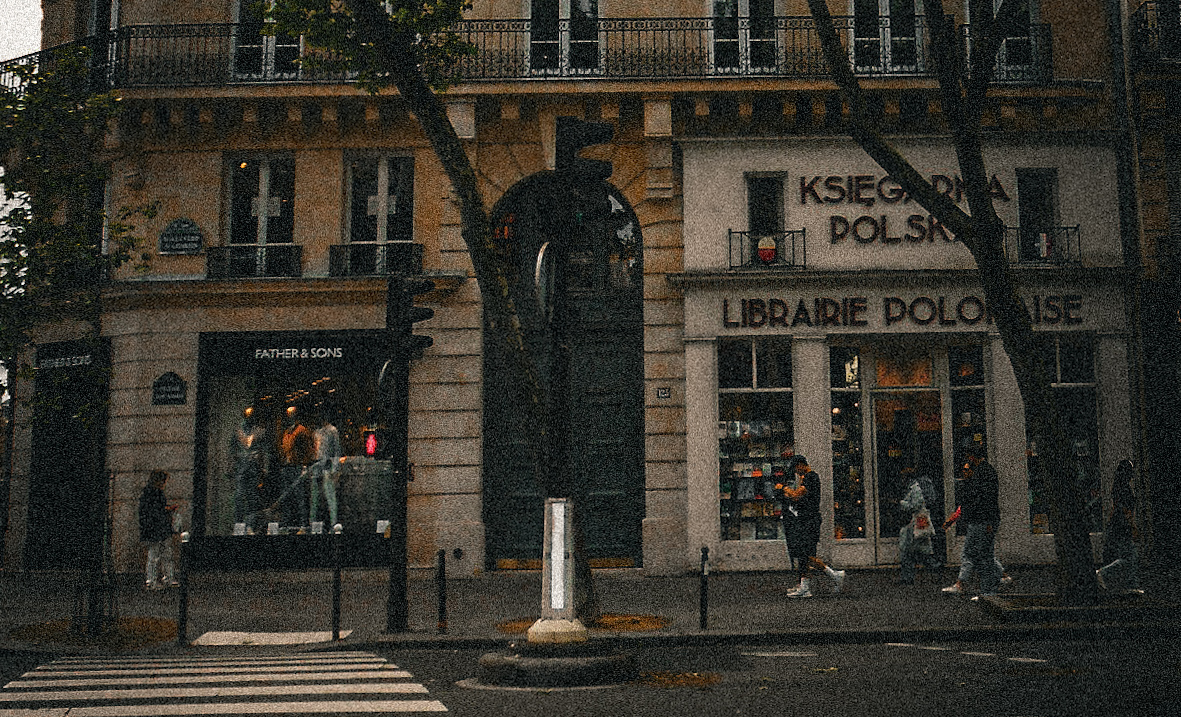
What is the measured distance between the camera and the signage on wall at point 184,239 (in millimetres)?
18797

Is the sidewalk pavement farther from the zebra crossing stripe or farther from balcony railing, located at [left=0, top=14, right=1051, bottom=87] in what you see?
balcony railing, located at [left=0, top=14, right=1051, bottom=87]

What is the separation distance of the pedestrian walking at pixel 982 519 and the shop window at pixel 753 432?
476cm

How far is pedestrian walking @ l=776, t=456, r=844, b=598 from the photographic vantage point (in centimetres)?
1413

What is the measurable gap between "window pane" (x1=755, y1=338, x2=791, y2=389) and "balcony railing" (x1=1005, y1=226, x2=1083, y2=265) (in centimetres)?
427

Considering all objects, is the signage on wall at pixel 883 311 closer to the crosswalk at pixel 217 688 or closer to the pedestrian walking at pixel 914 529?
the pedestrian walking at pixel 914 529

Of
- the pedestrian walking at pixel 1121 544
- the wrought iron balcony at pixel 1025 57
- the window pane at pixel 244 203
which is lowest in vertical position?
the pedestrian walking at pixel 1121 544

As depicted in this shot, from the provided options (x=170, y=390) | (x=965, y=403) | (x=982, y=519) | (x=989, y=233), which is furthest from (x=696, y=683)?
(x=170, y=390)

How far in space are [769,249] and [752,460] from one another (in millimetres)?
3677

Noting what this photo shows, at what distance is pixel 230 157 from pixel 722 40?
9118 mm

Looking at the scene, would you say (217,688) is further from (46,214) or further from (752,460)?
(752,460)

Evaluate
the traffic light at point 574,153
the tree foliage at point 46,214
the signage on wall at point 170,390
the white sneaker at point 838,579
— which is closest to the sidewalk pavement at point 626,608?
the white sneaker at point 838,579

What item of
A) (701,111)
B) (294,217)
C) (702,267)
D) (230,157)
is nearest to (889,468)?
(702,267)

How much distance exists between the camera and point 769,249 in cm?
1850

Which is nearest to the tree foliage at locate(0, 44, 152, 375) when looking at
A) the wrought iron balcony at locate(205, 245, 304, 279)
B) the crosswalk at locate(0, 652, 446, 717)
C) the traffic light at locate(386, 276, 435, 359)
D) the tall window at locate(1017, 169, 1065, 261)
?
the traffic light at locate(386, 276, 435, 359)
